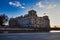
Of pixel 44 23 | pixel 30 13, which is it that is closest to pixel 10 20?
pixel 30 13

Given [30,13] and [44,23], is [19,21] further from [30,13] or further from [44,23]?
[44,23]

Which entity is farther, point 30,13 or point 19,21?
point 30,13

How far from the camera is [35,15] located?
102 ft

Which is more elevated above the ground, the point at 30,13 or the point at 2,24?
the point at 30,13

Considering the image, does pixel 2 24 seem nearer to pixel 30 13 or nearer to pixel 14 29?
pixel 14 29

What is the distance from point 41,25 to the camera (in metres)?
30.2

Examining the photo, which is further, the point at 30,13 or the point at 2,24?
the point at 30,13

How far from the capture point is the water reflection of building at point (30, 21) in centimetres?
2856

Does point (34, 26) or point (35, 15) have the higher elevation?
point (35, 15)

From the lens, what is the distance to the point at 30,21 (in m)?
31.1

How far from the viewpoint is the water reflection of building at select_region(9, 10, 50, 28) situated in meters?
28.6

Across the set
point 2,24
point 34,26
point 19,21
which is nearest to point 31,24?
point 34,26

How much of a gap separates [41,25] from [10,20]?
5.98 m

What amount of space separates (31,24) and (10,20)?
4566mm
